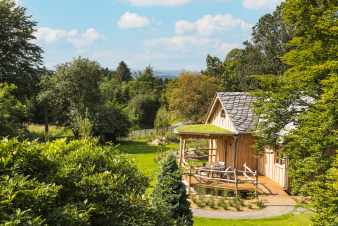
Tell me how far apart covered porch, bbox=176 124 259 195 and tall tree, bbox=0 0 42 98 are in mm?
14050

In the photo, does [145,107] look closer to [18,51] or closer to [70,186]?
[18,51]

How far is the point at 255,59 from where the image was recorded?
4569cm

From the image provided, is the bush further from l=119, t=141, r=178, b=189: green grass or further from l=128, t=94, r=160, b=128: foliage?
l=128, t=94, r=160, b=128: foliage

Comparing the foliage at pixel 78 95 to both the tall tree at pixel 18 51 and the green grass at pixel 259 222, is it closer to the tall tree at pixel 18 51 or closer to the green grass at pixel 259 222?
the tall tree at pixel 18 51

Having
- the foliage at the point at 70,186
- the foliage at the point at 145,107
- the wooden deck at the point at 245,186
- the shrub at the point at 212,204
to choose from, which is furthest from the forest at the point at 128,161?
the foliage at the point at 145,107

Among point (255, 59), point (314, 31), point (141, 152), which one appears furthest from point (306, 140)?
point (255, 59)

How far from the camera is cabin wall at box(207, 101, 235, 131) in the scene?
26062 millimetres

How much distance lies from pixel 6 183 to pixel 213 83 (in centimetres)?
4453

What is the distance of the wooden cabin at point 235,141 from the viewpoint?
2323 cm

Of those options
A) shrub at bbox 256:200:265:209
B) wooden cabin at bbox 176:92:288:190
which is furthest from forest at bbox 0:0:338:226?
wooden cabin at bbox 176:92:288:190

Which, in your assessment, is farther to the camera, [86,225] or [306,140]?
[306,140]

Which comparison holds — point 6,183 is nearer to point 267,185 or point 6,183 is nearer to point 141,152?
point 267,185

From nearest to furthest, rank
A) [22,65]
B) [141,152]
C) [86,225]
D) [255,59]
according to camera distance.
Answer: [86,225]
[22,65]
[141,152]
[255,59]

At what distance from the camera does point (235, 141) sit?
954 inches
